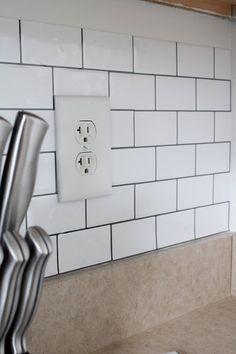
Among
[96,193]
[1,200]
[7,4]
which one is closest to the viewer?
[1,200]

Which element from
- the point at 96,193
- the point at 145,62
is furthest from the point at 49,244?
the point at 145,62

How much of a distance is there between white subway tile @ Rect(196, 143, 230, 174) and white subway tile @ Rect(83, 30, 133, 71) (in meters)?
0.25

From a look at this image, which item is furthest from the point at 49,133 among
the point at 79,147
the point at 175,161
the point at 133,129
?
the point at 175,161

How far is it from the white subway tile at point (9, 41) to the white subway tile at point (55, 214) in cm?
20

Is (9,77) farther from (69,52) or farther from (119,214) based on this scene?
(119,214)

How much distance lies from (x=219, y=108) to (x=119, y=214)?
33cm

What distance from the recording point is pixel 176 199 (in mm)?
849

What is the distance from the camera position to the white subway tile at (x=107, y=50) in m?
0.69

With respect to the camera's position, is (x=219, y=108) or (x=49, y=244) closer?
(x=49, y=244)

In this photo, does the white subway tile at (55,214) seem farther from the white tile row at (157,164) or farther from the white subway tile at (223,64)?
the white subway tile at (223,64)

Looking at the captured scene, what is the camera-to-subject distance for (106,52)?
2.35 feet

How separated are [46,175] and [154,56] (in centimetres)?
30

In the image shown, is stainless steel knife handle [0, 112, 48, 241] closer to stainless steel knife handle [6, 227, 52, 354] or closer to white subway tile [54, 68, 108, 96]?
stainless steel knife handle [6, 227, 52, 354]

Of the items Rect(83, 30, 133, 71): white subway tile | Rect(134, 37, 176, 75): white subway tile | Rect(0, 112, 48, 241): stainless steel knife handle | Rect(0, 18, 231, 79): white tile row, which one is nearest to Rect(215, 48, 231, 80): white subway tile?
Rect(0, 18, 231, 79): white tile row
